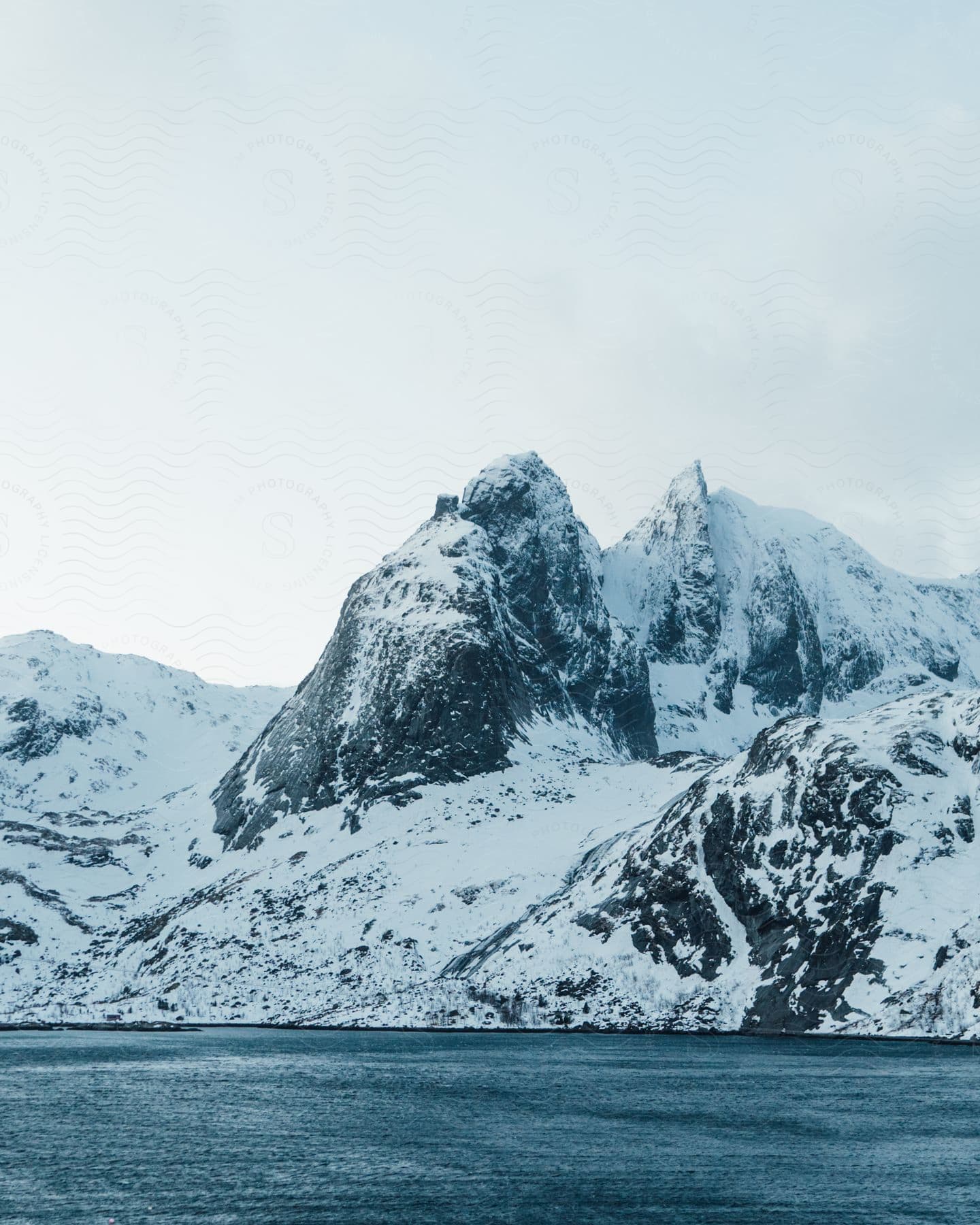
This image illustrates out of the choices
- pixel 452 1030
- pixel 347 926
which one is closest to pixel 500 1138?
pixel 452 1030

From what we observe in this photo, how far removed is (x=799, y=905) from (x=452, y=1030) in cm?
4287

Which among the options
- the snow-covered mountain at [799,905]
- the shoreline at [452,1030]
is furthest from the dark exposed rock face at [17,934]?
the snow-covered mountain at [799,905]

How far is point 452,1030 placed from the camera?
140 metres

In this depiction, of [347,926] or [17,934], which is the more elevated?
[347,926]

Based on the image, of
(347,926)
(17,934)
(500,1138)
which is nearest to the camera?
(500,1138)

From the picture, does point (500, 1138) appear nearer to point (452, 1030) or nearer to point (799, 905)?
point (799, 905)

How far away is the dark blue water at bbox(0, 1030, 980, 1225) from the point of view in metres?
46.4

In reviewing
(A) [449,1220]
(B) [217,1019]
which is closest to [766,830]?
(B) [217,1019]

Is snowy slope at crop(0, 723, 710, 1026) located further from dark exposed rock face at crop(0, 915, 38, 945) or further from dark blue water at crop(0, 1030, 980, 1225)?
dark blue water at crop(0, 1030, 980, 1225)

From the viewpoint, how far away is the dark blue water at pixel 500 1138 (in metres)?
46.4

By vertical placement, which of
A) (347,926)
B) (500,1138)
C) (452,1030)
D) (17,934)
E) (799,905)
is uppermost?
(799,905)

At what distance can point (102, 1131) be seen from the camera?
211 feet

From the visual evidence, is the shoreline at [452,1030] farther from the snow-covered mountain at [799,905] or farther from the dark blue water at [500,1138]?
the dark blue water at [500,1138]

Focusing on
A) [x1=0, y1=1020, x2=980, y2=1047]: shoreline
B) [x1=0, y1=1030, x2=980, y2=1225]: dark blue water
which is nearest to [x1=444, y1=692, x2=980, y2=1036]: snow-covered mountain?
[x1=0, y1=1020, x2=980, y2=1047]: shoreline
